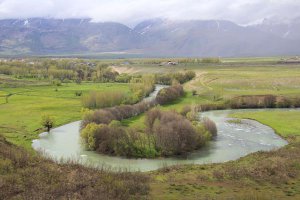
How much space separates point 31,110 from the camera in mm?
106125

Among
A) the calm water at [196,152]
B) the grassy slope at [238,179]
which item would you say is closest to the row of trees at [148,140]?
the calm water at [196,152]

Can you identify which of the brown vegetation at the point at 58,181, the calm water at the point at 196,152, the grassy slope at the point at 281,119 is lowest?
the calm water at the point at 196,152

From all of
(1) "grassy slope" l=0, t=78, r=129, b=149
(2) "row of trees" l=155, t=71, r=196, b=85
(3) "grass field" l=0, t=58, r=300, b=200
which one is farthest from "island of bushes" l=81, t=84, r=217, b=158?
(2) "row of trees" l=155, t=71, r=196, b=85

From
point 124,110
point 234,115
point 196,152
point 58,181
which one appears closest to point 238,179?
point 58,181

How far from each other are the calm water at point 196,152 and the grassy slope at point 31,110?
12.8 feet

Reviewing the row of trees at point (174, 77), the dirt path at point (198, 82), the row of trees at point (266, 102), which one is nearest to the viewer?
the row of trees at point (266, 102)

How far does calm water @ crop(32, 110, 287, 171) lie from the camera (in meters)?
60.8

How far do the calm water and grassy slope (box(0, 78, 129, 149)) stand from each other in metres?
3.89

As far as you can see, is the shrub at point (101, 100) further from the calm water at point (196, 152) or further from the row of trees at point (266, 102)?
the row of trees at point (266, 102)

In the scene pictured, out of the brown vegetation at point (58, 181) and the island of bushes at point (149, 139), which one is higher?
the brown vegetation at point (58, 181)

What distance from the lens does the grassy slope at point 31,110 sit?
8014 centimetres

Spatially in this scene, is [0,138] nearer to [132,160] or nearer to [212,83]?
[132,160]

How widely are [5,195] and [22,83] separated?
482 ft

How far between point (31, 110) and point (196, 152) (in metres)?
54.7
